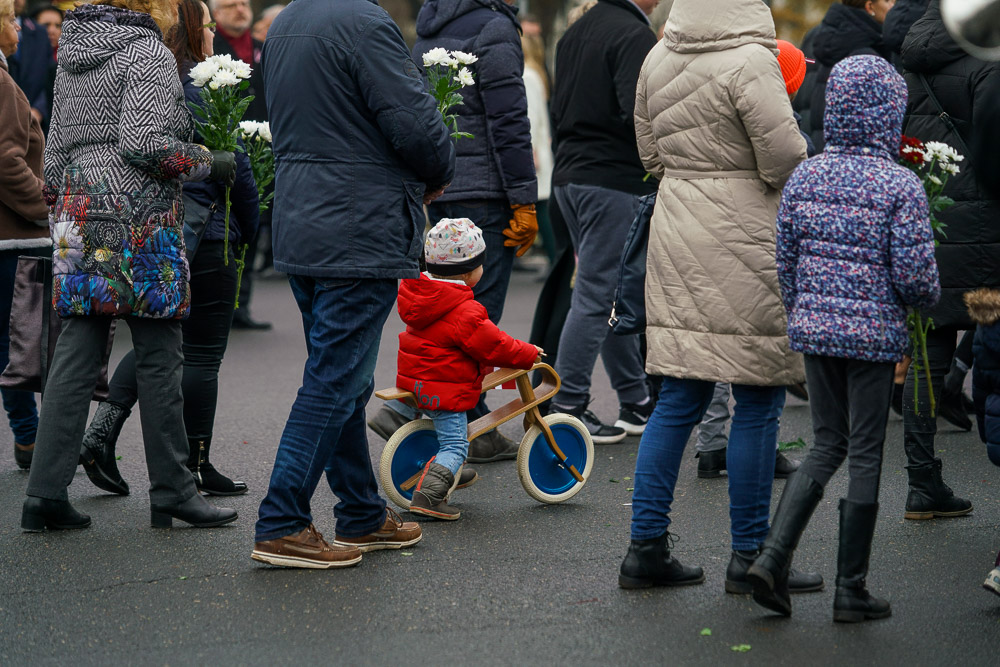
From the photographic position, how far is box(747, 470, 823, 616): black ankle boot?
412 centimetres

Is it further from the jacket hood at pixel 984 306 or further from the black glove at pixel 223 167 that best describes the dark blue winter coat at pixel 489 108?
the jacket hood at pixel 984 306

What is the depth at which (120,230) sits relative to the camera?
5.07 m

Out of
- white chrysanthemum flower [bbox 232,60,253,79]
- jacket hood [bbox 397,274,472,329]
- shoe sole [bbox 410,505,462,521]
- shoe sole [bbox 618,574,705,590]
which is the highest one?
white chrysanthemum flower [bbox 232,60,253,79]

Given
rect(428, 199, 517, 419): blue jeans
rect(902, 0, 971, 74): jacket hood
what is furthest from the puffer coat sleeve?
rect(902, 0, 971, 74): jacket hood

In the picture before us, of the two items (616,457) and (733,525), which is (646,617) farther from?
(616,457)

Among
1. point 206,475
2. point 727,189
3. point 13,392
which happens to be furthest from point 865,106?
point 13,392

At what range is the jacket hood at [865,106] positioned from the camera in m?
4.06

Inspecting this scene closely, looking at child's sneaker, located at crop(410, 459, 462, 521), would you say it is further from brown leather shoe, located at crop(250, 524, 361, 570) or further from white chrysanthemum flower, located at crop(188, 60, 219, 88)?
white chrysanthemum flower, located at crop(188, 60, 219, 88)

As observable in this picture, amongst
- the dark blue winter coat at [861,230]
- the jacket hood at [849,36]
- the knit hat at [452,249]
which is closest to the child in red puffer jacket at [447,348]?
the knit hat at [452,249]

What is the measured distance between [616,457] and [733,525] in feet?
7.35

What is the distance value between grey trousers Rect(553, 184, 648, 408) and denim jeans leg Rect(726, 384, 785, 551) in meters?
2.44

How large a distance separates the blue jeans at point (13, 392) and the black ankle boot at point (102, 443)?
0.78m

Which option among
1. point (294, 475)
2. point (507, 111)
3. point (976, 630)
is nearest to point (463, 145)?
point (507, 111)

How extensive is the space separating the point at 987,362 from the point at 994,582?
0.82 metres
